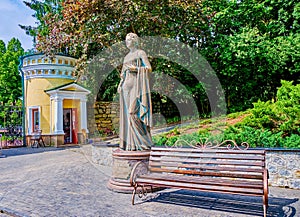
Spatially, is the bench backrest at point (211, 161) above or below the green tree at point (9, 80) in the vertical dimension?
below

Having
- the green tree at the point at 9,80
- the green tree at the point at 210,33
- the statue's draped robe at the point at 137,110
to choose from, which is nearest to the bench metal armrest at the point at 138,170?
the statue's draped robe at the point at 137,110

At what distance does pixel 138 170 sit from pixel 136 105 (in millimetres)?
1282

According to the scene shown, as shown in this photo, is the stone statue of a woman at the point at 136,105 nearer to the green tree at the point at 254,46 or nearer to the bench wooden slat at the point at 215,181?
the bench wooden slat at the point at 215,181

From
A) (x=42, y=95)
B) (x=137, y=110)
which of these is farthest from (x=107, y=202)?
(x=42, y=95)

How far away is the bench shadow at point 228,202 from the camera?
4234mm

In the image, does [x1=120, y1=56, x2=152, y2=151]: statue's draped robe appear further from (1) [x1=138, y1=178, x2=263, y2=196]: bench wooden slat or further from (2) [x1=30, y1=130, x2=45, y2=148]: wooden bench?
(2) [x1=30, y1=130, x2=45, y2=148]: wooden bench

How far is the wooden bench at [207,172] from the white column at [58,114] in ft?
35.3

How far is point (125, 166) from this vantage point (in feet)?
17.9

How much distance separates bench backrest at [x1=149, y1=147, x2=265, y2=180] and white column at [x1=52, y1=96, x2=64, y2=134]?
35.6 feet

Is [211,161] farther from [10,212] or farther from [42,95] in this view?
[42,95]

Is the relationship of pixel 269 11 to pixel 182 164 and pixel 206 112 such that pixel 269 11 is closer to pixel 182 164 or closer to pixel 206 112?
pixel 206 112

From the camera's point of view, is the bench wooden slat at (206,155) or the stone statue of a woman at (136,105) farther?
the stone statue of a woman at (136,105)

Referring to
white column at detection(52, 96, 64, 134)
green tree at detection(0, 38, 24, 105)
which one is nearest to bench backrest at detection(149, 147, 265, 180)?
white column at detection(52, 96, 64, 134)

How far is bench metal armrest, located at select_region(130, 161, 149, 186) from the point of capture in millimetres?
4805
